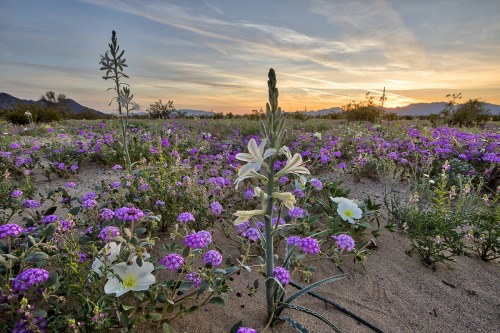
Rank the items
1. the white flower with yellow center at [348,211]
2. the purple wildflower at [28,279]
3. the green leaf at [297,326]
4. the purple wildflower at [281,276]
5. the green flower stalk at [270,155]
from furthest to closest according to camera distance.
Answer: the white flower with yellow center at [348,211], the purple wildflower at [281,276], the green leaf at [297,326], the purple wildflower at [28,279], the green flower stalk at [270,155]

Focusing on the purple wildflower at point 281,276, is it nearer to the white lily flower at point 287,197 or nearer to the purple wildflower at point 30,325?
the white lily flower at point 287,197

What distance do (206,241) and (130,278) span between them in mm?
524

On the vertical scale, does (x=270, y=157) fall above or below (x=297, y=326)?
above

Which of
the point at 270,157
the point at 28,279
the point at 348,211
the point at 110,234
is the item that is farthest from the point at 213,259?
the point at 348,211

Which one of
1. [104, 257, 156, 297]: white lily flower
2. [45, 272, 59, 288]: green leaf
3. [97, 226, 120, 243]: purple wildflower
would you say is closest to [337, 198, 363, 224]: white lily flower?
[104, 257, 156, 297]: white lily flower

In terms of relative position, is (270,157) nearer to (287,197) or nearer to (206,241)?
(287,197)

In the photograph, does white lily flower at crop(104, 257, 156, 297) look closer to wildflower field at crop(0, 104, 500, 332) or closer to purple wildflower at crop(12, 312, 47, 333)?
wildflower field at crop(0, 104, 500, 332)

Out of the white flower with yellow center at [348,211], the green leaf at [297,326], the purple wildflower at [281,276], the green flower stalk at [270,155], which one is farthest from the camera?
the white flower with yellow center at [348,211]

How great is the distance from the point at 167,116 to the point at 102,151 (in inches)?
451

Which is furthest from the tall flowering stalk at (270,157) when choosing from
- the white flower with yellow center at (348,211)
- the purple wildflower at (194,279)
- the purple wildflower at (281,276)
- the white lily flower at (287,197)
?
the white flower with yellow center at (348,211)

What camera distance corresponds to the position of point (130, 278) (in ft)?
6.07

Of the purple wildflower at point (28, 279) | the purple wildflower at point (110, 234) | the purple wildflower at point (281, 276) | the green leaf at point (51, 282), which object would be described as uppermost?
the purple wildflower at point (110, 234)

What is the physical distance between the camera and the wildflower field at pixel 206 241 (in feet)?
5.66

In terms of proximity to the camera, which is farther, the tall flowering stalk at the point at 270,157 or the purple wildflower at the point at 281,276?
the purple wildflower at the point at 281,276
